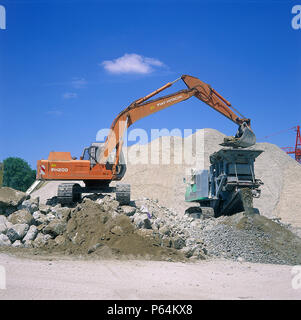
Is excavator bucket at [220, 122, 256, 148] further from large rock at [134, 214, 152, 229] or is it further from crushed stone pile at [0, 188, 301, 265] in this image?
large rock at [134, 214, 152, 229]

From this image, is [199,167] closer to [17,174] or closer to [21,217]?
[21,217]

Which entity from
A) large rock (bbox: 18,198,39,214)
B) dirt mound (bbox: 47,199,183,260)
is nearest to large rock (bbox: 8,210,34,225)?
large rock (bbox: 18,198,39,214)

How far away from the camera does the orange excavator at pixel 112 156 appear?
1432cm

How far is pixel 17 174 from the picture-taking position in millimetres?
48344

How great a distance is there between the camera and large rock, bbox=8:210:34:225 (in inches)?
445

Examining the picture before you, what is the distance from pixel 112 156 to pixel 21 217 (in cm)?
452

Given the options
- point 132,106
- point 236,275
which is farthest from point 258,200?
point 236,275

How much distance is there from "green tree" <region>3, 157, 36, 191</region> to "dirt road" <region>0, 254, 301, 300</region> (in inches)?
1594

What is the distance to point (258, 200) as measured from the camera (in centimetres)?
2658

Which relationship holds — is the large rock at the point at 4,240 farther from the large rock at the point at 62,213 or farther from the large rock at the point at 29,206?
the large rock at the point at 62,213

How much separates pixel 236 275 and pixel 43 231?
5800mm

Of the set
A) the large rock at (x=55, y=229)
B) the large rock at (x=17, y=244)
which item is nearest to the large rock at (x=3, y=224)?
the large rock at (x=17, y=244)

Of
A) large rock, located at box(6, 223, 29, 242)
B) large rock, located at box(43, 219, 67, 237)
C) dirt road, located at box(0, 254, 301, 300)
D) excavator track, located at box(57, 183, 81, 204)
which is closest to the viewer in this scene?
dirt road, located at box(0, 254, 301, 300)

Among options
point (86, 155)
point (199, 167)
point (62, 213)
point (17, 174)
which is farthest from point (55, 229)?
point (17, 174)
